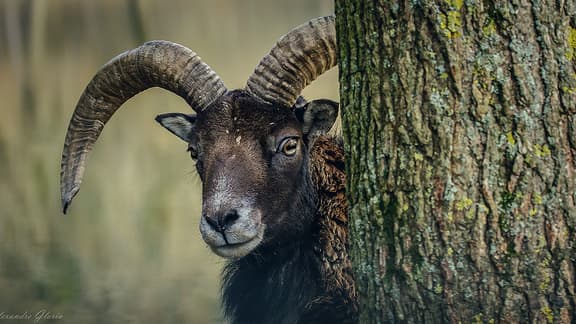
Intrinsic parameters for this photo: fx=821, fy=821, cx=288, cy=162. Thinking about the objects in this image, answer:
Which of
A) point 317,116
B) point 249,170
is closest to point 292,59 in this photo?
point 317,116

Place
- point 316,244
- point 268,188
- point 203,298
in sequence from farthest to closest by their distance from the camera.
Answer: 1. point 203,298
2. point 316,244
3. point 268,188

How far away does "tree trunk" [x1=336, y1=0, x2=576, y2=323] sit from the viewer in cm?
334

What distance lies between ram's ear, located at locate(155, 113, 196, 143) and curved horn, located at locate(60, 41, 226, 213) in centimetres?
18

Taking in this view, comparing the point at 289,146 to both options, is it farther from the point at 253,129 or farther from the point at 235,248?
the point at 235,248

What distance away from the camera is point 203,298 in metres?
9.37

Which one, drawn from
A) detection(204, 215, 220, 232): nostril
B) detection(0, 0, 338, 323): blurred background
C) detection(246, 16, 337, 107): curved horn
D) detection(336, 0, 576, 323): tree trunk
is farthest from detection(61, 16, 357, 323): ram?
detection(0, 0, 338, 323): blurred background

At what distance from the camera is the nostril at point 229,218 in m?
4.58

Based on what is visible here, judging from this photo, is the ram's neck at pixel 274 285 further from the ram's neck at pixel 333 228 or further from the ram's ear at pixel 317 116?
the ram's ear at pixel 317 116

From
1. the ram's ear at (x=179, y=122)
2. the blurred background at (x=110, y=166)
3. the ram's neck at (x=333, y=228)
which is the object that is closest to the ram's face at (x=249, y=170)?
the ram's neck at (x=333, y=228)

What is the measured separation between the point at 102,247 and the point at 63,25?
278 cm

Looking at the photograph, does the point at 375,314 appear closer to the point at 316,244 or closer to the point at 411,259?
the point at 411,259

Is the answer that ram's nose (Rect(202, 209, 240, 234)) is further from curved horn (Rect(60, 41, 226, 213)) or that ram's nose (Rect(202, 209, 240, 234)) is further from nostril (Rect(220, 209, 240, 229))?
curved horn (Rect(60, 41, 226, 213))

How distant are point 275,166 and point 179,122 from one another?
3.21ft

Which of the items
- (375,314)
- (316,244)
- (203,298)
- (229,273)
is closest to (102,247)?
(203,298)
